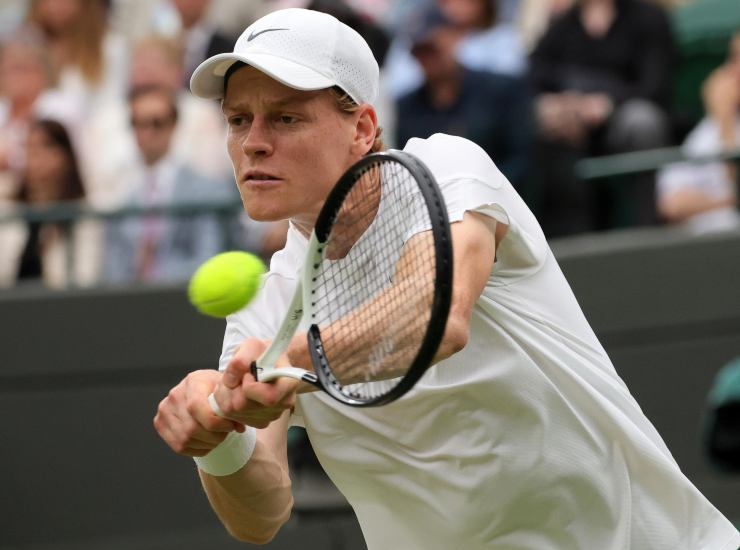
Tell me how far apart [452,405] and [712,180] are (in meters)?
4.13

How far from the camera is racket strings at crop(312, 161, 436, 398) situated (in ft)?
8.47

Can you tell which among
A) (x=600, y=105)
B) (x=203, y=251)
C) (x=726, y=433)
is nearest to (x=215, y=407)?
(x=726, y=433)

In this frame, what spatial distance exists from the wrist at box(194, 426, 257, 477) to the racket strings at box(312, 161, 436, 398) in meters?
0.28

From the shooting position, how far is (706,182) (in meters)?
6.78

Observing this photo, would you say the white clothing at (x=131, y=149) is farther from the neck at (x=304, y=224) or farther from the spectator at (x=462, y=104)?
the neck at (x=304, y=224)

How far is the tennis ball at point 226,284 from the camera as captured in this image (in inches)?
104

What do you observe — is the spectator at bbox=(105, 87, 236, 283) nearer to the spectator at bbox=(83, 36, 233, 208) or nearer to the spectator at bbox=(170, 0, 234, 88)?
the spectator at bbox=(83, 36, 233, 208)

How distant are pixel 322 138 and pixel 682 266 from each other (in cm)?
413

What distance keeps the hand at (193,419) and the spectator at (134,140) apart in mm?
3927

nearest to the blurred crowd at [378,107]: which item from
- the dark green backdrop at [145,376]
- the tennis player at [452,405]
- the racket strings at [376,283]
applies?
the dark green backdrop at [145,376]

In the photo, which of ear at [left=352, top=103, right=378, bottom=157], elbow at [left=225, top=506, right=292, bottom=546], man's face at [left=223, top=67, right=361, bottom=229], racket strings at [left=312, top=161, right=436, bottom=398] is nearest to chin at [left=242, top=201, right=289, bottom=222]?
man's face at [left=223, top=67, right=361, bottom=229]

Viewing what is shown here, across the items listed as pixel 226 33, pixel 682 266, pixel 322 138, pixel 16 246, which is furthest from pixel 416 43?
pixel 322 138

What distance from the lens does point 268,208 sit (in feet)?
9.36

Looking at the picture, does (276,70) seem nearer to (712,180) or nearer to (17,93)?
(712,180)
